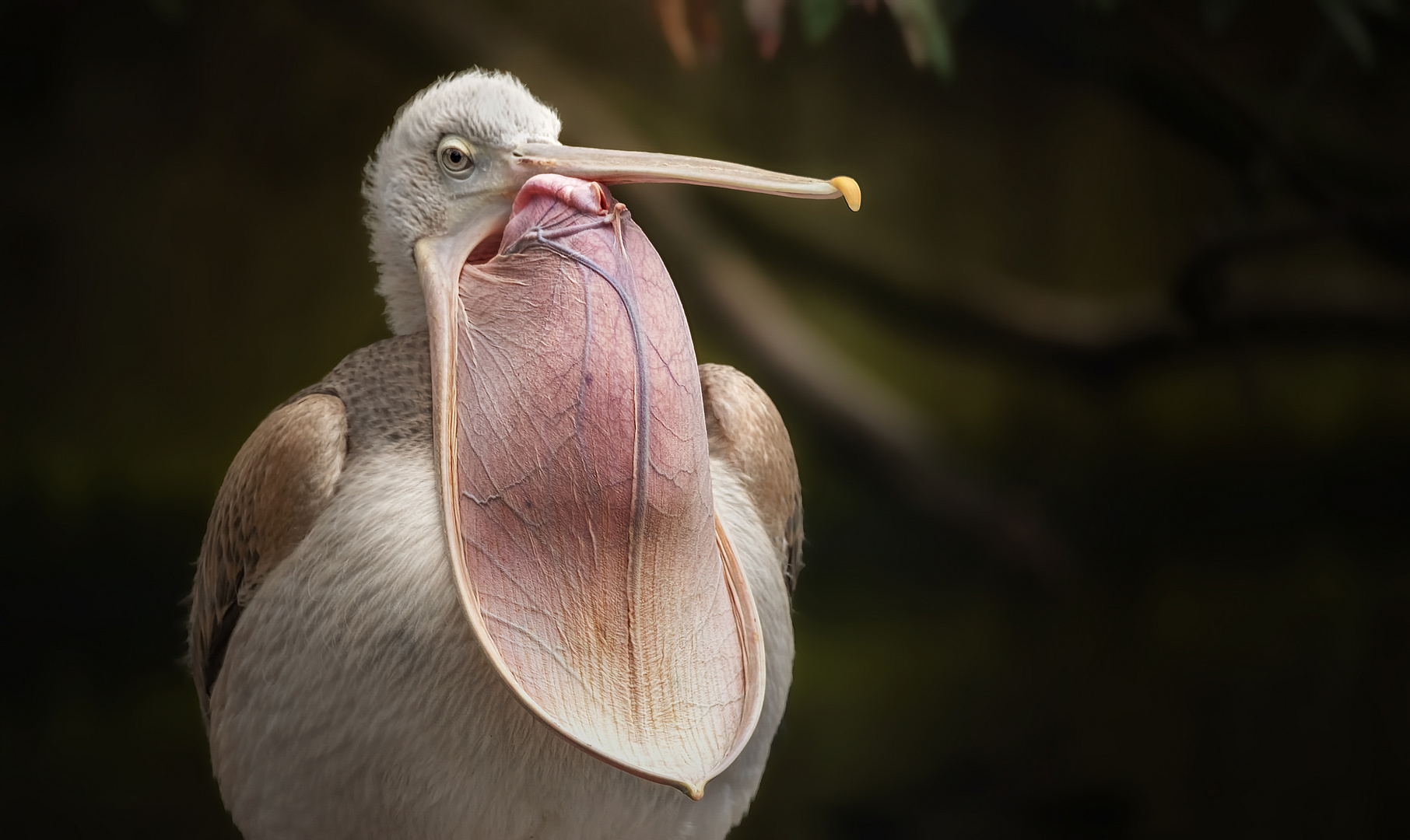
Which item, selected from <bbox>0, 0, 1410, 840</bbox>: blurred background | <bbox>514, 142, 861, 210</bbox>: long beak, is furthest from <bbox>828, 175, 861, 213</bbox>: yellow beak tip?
<bbox>0, 0, 1410, 840</bbox>: blurred background

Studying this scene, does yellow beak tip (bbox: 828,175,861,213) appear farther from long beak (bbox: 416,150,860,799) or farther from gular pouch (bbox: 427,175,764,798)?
gular pouch (bbox: 427,175,764,798)

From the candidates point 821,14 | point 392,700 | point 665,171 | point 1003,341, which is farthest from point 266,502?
point 1003,341

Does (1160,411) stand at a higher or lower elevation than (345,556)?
higher

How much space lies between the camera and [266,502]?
750 mm

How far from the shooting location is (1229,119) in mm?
1452

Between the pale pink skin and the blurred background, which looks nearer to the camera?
the pale pink skin

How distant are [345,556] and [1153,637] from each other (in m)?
1.15

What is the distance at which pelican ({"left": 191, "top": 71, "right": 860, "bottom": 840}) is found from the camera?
628mm

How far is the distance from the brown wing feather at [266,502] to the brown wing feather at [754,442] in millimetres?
269

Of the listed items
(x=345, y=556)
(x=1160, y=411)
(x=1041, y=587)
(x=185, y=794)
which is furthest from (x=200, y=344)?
(x=1160, y=411)

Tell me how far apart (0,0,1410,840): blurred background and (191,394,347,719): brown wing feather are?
1.77ft

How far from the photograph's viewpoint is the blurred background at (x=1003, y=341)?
1.34 metres

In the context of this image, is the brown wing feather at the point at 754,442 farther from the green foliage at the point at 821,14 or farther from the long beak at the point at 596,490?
the green foliage at the point at 821,14

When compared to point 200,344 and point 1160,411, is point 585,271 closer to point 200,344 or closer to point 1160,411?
point 200,344
